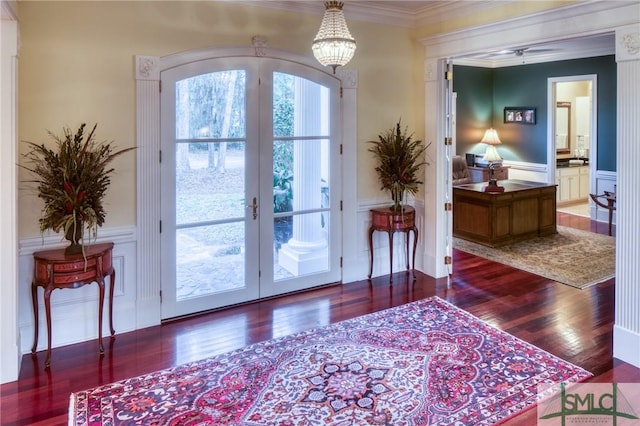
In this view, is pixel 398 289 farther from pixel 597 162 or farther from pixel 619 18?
pixel 597 162

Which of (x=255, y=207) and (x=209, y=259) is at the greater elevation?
(x=255, y=207)

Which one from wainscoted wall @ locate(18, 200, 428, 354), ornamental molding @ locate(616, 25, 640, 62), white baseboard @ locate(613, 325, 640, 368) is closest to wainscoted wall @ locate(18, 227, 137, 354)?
wainscoted wall @ locate(18, 200, 428, 354)

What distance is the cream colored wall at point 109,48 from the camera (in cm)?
357

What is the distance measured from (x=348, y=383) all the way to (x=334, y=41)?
251cm

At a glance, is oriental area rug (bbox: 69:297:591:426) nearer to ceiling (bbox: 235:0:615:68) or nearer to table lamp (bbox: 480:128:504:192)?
ceiling (bbox: 235:0:615:68)

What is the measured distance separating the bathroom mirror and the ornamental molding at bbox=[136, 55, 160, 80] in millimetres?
9683

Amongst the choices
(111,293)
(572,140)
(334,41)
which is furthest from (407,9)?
(572,140)

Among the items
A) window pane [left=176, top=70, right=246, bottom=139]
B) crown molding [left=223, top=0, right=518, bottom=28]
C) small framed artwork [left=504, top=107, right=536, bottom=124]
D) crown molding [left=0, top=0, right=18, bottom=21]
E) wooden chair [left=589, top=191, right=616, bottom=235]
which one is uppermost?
crown molding [left=223, top=0, right=518, bottom=28]

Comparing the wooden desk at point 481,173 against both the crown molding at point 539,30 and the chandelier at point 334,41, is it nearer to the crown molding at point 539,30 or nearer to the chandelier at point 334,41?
the crown molding at point 539,30

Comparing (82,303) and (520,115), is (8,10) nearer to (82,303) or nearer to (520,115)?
(82,303)

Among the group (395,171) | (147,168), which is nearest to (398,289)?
(395,171)

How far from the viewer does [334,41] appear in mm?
3561

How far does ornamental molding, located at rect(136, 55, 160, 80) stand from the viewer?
12.9ft

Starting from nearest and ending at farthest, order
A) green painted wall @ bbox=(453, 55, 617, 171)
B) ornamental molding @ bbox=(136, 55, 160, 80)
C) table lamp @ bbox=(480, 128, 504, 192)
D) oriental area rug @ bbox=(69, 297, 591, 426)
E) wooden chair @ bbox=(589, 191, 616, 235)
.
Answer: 1. oriental area rug @ bbox=(69, 297, 591, 426)
2. ornamental molding @ bbox=(136, 55, 160, 80)
3. wooden chair @ bbox=(589, 191, 616, 235)
4. green painted wall @ bbox=(453, 55, 617, 171)
5. table lamp @ bbox=(480, 128, 504, 192)
